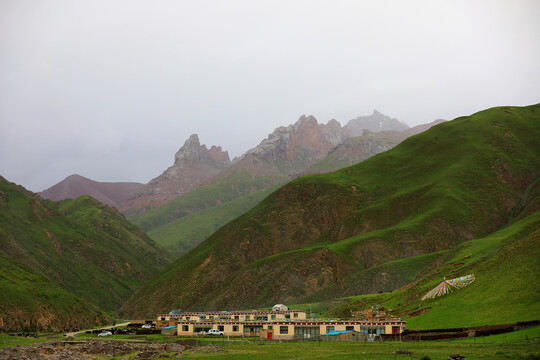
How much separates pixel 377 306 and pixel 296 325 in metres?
31.1

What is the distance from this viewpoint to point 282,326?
114562mm

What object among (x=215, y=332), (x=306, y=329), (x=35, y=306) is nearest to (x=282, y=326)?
(x=306, y=329)

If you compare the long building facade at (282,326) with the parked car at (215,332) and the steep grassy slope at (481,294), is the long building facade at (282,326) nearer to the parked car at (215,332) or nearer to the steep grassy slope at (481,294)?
the parked car at (215,332)

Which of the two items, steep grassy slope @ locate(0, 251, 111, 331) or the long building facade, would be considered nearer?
the long building facade

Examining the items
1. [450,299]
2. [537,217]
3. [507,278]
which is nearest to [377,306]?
[450,299]

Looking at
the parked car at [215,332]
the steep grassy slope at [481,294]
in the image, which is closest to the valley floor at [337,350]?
the steep grassy slope at [481,294]

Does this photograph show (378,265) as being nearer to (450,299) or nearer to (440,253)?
(440,253)

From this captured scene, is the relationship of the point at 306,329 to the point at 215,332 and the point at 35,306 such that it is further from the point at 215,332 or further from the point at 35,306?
the point at 35,306

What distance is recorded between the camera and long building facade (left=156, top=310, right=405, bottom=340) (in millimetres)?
106125

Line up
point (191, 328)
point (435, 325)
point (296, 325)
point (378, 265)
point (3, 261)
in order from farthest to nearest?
point (378, 265) < point (3, 261) < point (191, 328) < point (296, 325) < point (435, 325)

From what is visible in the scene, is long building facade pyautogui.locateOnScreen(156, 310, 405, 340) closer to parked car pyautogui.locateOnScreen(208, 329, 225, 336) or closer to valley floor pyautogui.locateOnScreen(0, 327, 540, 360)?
parked car pyautogui.locateOnScreen(208, 329, 225, 336)

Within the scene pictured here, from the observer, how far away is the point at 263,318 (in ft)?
444

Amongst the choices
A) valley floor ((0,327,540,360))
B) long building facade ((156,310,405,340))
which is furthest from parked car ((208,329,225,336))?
valley floor ((0,327,540,360))

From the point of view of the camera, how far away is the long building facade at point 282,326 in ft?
348
